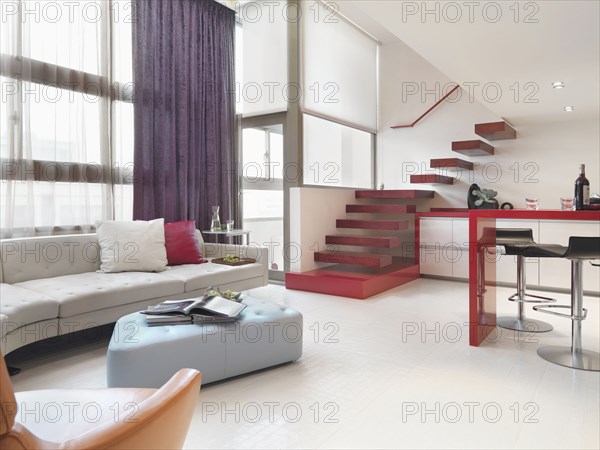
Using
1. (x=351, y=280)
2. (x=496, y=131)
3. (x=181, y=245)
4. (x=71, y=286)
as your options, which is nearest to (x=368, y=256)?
(x=351, y=280)

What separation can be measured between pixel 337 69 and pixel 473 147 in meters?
2.03

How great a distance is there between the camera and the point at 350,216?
5859 millimetres

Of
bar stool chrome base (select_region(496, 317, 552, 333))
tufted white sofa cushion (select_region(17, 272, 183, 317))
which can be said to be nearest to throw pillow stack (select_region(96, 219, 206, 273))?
tufted white sofa cushion (select_region(17, 272, 183, 317))

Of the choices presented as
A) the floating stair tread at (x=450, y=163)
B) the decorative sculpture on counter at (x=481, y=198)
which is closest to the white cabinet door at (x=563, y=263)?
the decorative sculpture on counter at (x=481, y=198)

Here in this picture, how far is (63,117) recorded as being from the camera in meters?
3.58

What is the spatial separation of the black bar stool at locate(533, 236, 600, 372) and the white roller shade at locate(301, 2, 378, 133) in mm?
3454

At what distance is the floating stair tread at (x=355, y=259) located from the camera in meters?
4.83

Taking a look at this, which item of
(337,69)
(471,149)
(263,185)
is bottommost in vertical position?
(263,185)

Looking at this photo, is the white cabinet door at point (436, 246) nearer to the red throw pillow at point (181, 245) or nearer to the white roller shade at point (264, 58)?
the white roller shade at point (264, 58)

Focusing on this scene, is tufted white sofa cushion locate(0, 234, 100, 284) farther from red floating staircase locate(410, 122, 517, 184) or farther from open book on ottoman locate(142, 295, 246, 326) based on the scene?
red floating staircase locate(410, 122, 517, 184)

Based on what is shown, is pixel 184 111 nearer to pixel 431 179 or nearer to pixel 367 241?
pixel 367 241

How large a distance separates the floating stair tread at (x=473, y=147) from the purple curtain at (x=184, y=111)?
Answer: 2.73m

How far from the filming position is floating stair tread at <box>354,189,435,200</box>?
5504 millimetres

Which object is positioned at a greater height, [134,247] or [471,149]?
[471,149]
